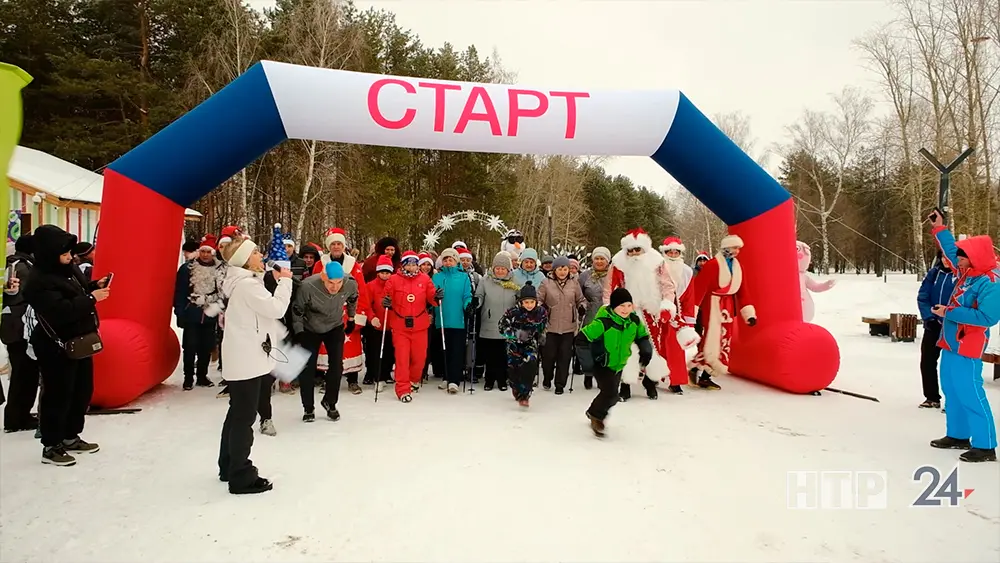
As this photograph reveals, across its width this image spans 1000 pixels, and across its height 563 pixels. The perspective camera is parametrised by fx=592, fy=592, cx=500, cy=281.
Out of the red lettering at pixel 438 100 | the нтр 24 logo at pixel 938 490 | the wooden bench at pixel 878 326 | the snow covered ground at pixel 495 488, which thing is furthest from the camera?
the wooden bench at pixel 878 326

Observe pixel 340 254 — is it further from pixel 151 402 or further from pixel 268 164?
pixel 268 164

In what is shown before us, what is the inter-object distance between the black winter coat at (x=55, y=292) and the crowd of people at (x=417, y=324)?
1 cm

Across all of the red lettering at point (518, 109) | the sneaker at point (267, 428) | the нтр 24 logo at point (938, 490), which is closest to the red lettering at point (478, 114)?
the red lettering at point (518, 109)

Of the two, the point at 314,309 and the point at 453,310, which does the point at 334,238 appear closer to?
the point at 314,309

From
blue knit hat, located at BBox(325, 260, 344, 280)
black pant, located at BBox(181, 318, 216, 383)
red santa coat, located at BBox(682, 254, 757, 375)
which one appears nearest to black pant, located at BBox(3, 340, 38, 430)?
black pant, located at BBox(181, 318, 216, 383)

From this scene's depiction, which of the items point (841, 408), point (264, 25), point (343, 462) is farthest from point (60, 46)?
point (841, 408)

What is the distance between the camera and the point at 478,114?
6465 mm

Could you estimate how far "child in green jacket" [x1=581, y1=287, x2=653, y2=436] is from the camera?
5.28 m

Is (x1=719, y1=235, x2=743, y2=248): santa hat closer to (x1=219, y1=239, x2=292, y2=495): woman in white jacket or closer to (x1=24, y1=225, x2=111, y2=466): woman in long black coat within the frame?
(x1=219, y1=239, x2=292, y2=495): woman in white jacket

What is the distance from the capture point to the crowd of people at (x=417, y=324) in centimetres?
425

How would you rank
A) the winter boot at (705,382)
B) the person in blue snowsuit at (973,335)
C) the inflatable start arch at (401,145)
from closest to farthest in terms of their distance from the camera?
the person in blue snowsuit at (973,335) → the inflatable start arch at (401,145) → the winter boot at (705,382)

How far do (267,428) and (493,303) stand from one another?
3013 millimetres

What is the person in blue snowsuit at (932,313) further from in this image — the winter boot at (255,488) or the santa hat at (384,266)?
the winter boot at (255,488)

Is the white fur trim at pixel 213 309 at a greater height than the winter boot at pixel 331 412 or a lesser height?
greater
